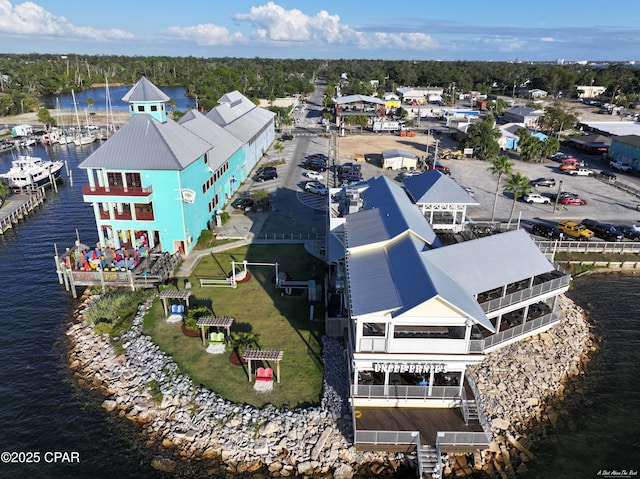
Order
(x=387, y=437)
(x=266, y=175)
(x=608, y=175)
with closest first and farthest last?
(x=387, y=437)
(x=266, y=175)
(x=608, y=175)

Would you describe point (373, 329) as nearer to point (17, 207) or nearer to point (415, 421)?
point (415, 421)

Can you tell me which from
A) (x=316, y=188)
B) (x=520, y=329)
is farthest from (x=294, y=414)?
(x=316, y=188)

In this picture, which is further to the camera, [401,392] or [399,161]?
[399,161]

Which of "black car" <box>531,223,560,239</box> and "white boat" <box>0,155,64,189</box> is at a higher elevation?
"white boat" <box>0,155,64,189</box>

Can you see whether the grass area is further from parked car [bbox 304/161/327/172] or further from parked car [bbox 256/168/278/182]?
parked car [bbox 304/161/327/172]

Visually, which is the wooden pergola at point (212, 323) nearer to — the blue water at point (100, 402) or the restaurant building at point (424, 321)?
the restaurant building at point (424, 321)

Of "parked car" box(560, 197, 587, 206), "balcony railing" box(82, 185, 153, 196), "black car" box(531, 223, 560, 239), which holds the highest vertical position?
"balcony railing" box(82, 185, 153, 196)

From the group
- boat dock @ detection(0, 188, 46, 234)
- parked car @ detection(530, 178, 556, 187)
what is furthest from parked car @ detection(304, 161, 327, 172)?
boat dock @ detection(0, 188, 46, 234)
